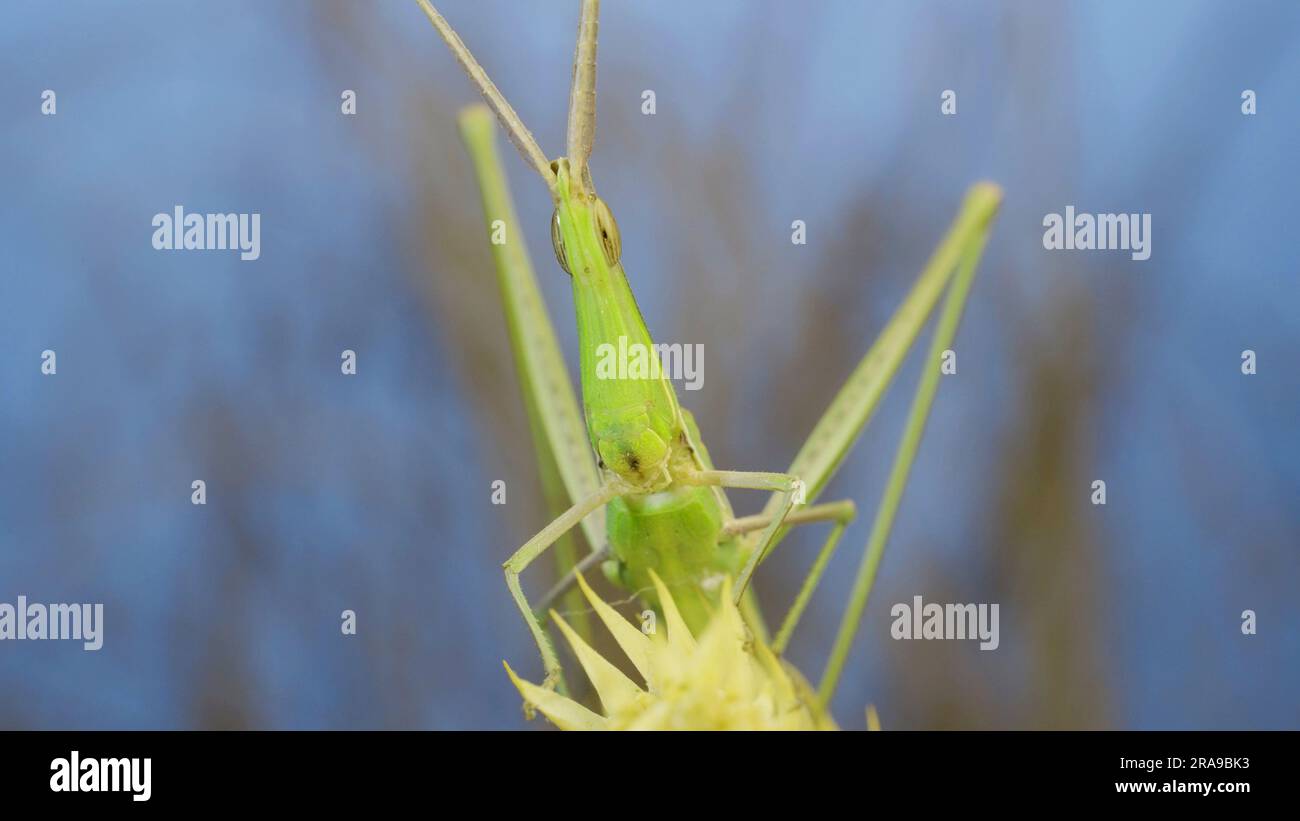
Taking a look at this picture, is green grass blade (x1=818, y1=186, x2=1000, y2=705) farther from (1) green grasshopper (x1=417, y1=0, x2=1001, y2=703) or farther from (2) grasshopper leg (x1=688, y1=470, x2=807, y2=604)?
(2) grasshopper leg (x1=688, y1=470, x2=807, y2=604)

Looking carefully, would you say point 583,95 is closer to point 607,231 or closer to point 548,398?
point 607,231

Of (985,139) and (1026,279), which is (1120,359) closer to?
(1026,279)

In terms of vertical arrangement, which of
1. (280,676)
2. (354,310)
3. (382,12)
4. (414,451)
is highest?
(382,12)

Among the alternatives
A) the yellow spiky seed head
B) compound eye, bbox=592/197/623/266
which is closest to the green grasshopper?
compound eye, bbox=592/197/623/266

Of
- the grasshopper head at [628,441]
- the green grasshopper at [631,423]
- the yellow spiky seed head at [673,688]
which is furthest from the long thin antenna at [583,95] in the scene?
the yellow spiky seed head at [673,688]

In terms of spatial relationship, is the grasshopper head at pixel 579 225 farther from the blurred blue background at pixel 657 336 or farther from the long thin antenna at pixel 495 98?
the blurred blue background at pixel 657 336
